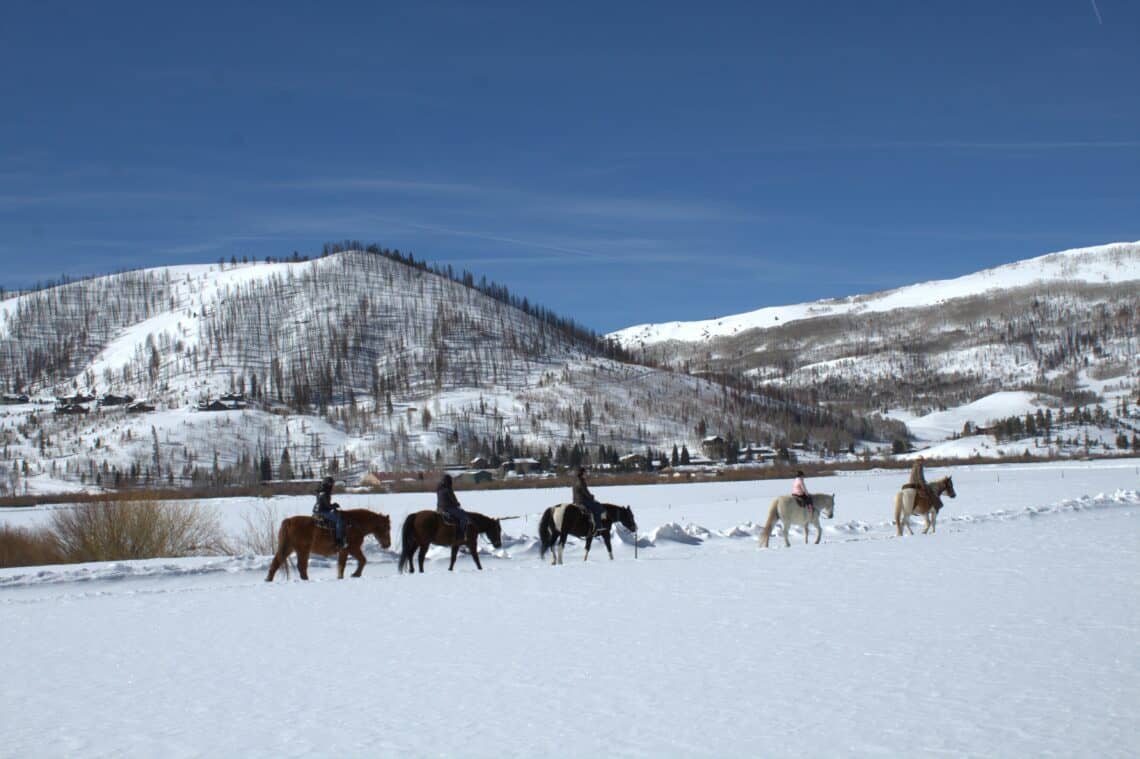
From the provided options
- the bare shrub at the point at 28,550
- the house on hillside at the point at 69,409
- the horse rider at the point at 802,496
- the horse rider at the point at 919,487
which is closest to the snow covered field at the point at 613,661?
the horse rider at the point at 802,496

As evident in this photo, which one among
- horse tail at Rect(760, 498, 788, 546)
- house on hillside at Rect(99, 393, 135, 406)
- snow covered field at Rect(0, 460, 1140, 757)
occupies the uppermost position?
house on hillside at Rect(99, 393, 135, 406)

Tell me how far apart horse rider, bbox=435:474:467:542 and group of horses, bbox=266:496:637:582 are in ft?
0.20

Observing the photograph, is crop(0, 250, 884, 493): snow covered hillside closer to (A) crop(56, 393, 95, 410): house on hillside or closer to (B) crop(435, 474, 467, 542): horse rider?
(A) crop(56, 393, 95, 410): house on hillside

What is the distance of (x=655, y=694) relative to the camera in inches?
359

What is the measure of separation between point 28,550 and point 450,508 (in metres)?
17.2

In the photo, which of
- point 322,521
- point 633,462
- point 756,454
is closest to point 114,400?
point 633,462

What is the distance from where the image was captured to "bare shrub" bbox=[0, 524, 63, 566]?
2934 centimetres

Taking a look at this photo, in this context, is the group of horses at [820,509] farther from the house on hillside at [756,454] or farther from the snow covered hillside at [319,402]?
the house on hillside at [756,454]

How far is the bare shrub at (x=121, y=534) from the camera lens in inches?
1166

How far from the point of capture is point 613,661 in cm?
1070

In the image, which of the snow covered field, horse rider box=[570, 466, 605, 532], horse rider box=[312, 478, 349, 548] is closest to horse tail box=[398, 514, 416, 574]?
the snow covered field

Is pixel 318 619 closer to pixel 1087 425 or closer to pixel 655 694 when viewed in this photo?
pixel 655 694

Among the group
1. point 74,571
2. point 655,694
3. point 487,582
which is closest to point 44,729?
point 655,694

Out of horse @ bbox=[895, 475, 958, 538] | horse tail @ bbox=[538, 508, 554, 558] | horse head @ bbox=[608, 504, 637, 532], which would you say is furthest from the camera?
horse @ bbox=[895, 475, 958, 538]
